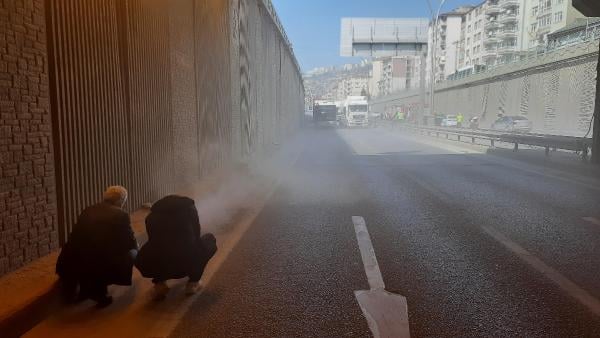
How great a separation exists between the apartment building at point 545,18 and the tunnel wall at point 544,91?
17754 millimetres

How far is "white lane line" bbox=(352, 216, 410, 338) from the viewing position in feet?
12.5

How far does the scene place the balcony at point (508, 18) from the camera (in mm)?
97000

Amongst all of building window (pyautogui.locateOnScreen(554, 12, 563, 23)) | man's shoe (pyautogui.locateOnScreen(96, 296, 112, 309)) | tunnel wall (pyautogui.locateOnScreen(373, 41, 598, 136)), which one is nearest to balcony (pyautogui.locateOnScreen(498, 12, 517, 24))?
building window (pyautogui.locateOnScreen(554, 12, 563, 23))

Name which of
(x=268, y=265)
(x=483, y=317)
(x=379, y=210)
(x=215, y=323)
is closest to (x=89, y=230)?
(x=215, y=323)

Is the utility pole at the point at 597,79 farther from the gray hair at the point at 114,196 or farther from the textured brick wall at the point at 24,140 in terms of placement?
the textured brick wall at the point at 24,140

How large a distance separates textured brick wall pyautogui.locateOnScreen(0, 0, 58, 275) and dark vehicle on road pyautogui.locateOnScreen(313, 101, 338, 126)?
5392 cm

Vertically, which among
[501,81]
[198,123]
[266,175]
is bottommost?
[266,175]

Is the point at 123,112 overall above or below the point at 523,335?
above

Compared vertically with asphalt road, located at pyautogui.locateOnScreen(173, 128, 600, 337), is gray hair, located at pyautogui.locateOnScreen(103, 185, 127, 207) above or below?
above

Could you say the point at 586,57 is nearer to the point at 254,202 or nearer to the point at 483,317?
the point at 254,202

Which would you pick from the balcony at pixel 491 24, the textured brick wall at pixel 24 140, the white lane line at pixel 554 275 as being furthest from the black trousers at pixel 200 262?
the balcony at pixel 491 24

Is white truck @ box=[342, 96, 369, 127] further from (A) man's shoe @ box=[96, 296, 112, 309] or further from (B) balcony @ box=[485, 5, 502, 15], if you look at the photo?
(A) man's shoe @ box=[96, 296, 112, 309]

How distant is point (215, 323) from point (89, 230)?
138 cm

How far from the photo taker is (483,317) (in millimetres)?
4066
